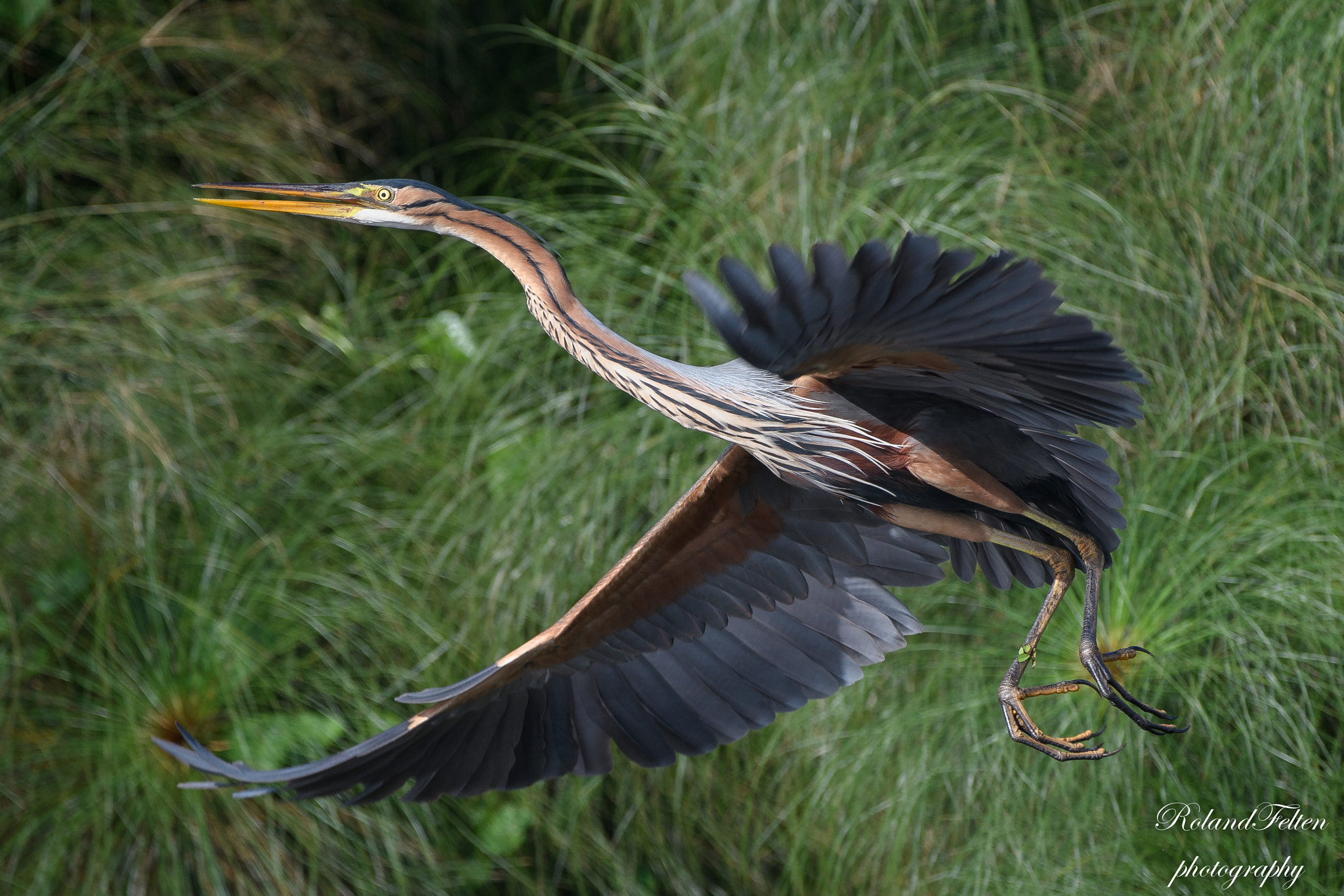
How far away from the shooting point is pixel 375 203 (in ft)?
9.73

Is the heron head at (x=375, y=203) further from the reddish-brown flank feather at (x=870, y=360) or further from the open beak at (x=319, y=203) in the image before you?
the reddish-brown flank feather at (x=870, y=360)

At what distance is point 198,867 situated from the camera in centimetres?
470

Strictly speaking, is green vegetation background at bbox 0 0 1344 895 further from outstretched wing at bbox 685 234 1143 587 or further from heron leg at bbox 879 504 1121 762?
outstretched wing at bbox 685 234 1143 587

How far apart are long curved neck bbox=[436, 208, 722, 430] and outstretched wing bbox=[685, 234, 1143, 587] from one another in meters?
0.22

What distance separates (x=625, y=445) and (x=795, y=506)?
5.60 ft

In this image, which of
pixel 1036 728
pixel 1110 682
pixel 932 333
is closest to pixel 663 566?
pixel 1036 728

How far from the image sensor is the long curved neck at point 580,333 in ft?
8.60

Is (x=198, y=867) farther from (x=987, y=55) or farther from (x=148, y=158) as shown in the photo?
(x=987, y=55)

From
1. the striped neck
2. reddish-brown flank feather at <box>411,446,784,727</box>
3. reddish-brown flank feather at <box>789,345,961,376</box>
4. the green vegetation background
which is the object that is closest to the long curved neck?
the striped neck

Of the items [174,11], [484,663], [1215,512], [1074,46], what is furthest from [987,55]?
[174,11]

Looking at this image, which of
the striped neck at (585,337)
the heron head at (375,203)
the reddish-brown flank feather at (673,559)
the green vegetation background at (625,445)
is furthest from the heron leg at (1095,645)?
the heron head at (375,203)

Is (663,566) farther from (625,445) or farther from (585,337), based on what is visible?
(625,445)

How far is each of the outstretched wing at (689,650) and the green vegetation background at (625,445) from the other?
3.13 ft

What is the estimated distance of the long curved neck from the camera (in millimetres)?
2621
